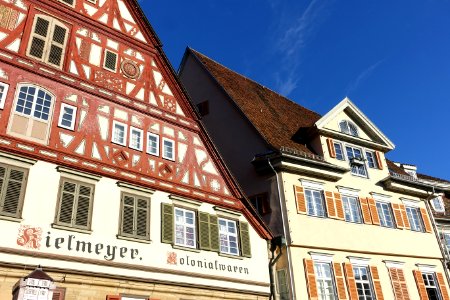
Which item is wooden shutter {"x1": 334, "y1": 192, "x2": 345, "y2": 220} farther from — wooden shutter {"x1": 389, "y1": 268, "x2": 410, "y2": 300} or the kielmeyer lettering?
the kielmeyer lettering

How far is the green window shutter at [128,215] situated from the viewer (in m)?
14.0

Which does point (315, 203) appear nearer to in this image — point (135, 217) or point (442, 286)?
point (442, 286)

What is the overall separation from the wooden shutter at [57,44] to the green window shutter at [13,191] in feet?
13.7

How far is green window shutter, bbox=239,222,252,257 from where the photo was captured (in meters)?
16.7

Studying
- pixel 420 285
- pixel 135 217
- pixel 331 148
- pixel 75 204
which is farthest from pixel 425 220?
pixel 75 204

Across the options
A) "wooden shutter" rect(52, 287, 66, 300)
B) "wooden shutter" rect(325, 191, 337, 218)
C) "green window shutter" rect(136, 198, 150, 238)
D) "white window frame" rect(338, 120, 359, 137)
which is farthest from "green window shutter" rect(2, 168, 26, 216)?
"white window frame" rect(338, 120, 359, 137)

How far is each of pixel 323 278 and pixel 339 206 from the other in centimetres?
357

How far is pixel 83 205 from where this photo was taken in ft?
43.7

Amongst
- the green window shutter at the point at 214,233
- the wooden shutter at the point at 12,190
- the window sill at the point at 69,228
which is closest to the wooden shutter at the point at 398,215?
the green window shutter at the point at 214,233

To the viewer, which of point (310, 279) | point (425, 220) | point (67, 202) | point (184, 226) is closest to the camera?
point (67, 202)

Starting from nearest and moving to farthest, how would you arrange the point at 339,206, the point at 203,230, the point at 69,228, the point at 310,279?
1. the point at 69,228
2. the point at 203,230
3. the point at 310,279
4. the point at 339,206

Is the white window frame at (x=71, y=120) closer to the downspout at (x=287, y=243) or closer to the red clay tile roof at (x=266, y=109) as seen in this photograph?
the downspout at (x=287, y=243)

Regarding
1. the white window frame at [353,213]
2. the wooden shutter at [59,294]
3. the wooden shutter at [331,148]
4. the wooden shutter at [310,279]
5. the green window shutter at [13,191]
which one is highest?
the wooden shutter at [331,148]

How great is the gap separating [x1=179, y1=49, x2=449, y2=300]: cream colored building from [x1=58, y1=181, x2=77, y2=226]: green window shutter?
8.06m
